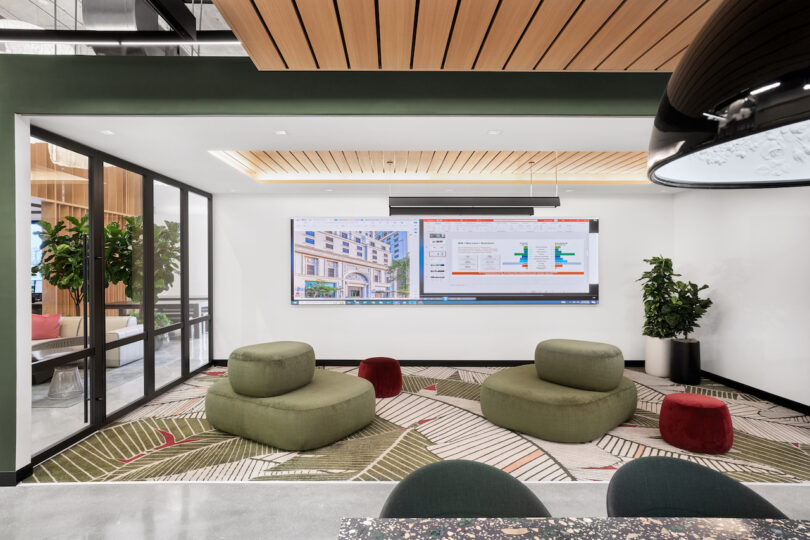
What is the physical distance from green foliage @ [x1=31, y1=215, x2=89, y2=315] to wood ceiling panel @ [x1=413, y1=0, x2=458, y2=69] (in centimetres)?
321

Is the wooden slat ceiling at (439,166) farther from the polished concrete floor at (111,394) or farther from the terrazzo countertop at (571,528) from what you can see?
the terrazzo countertop at (571,528)

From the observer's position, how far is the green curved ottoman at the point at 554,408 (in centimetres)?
348

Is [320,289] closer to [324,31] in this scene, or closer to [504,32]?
[324,31]

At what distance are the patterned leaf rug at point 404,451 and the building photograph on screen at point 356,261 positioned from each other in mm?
2174

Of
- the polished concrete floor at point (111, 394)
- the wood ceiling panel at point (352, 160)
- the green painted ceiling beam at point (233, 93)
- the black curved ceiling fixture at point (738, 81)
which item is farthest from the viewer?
the wood ceiling panel at point (352, 160)

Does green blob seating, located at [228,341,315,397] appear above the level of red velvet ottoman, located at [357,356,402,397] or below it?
above

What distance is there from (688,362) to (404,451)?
161 inches

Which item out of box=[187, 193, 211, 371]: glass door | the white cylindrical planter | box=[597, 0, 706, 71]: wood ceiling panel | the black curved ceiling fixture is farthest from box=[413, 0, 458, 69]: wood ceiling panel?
the white cylindrical planter

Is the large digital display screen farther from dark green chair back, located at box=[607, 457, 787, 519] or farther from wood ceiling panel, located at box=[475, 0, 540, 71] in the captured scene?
dark green chair back, located at box=[607, 457, 787, 519]

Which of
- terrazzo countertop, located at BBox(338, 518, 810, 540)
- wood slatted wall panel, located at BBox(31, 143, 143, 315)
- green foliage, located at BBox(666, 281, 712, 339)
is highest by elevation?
wood slatted wall panel, located at BBox(31, 143, 143, 315)

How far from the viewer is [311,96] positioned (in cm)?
288

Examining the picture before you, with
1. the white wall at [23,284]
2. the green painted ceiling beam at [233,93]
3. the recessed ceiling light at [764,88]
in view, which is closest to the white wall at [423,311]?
the white wall at [23,284]

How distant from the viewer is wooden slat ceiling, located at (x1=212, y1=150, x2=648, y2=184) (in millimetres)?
4539

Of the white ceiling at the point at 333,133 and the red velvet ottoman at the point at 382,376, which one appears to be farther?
the red velvet ottoman at the point at 382,376
